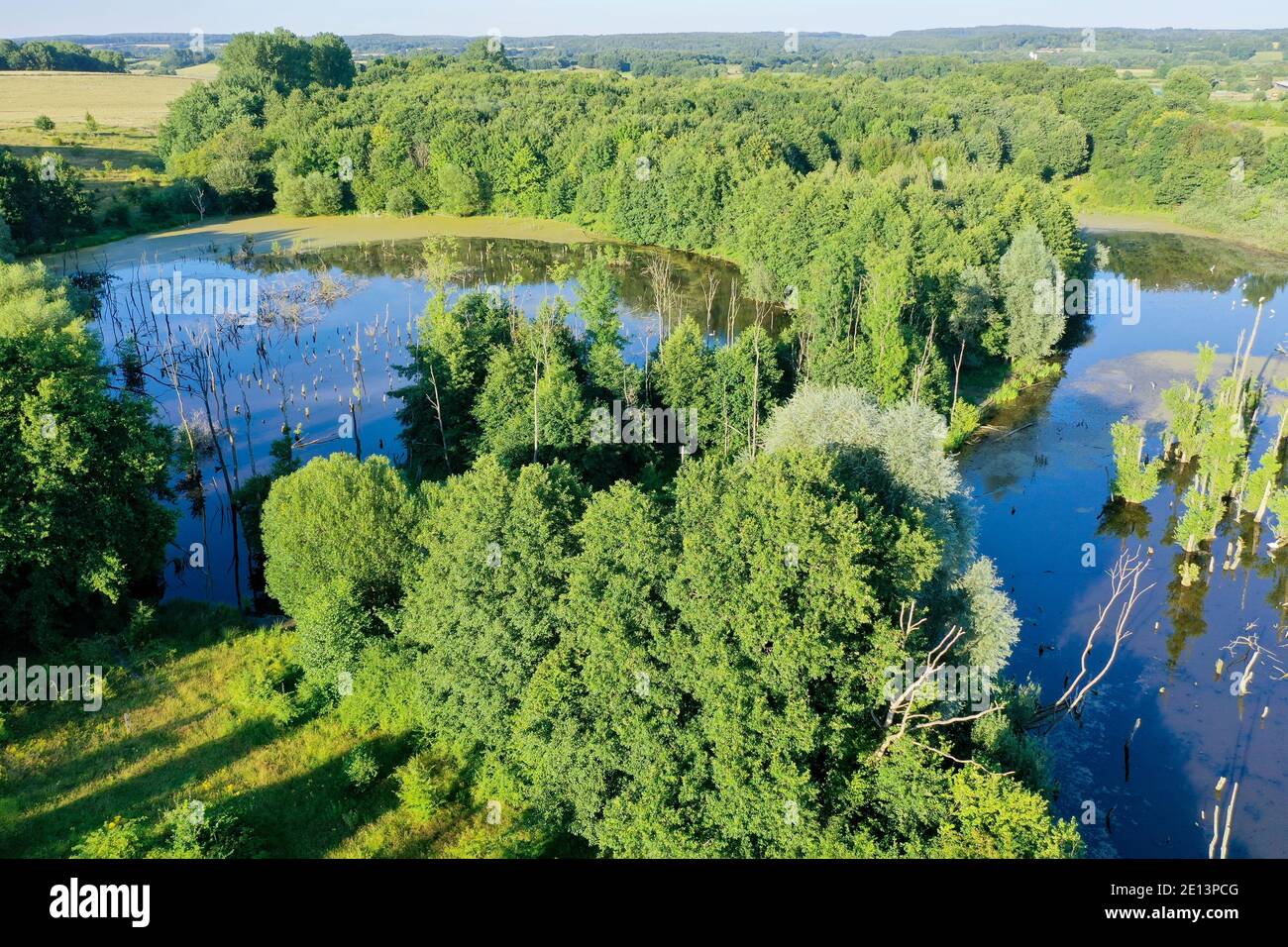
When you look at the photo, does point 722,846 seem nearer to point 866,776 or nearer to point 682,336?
point 866,776

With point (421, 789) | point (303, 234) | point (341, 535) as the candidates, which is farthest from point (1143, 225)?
point (421, 789)

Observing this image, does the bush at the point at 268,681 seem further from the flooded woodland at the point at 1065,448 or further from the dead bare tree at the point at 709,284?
the dead bare tree at the point at 709,284

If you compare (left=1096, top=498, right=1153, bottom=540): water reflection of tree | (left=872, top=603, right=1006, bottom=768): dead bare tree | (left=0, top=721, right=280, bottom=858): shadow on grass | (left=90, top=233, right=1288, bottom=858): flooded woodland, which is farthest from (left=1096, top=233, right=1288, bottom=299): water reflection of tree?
(left=0, top=721, right=280, bottom=858): shadow on grass

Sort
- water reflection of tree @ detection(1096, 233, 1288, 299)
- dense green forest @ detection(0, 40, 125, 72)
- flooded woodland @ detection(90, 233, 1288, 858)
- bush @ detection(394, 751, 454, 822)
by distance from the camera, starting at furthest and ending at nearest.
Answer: dense green forest @ detection(0, 40, 125, 72) < water reflection of tree @ detection(1096, 233, 1288, 299) < flooded woodland @ detection(90, 233, 1288, 858) < bush @ detection(394, 751, 454, 822)

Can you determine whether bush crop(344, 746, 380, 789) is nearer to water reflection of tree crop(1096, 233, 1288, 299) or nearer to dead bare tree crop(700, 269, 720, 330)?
dead bare tree crop(700, 269, 720, 330)

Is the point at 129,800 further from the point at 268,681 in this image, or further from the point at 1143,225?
the point at 1143,225

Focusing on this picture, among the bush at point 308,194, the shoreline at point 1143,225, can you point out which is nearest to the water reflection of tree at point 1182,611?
the shoreline at point 1143,225
